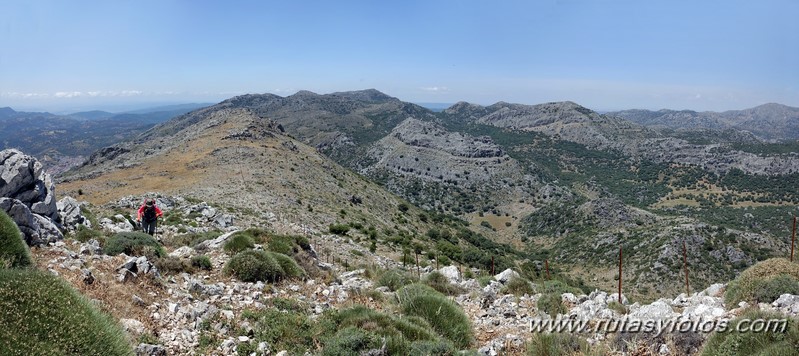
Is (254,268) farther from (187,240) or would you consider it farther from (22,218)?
(187,240)

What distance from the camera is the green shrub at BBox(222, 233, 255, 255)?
43.8 feet

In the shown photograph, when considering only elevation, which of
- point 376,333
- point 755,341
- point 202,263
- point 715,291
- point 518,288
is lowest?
point 518,288

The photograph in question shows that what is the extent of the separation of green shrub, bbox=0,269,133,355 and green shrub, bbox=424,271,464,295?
8.14 m

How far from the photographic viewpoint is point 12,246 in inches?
260

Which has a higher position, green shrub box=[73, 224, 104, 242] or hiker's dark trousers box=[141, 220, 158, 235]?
green shrub box=[73, 224, 104, 242]

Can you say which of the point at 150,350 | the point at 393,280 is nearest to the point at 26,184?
the point at 150,350

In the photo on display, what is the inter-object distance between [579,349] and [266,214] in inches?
1129

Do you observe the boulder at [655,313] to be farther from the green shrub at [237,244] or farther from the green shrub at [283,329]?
the green shrub at [237,244]

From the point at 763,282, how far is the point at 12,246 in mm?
14691

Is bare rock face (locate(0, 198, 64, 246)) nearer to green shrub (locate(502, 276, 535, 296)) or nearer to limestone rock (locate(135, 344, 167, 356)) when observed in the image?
limestone rock (locate(135, 344, 167, 356))

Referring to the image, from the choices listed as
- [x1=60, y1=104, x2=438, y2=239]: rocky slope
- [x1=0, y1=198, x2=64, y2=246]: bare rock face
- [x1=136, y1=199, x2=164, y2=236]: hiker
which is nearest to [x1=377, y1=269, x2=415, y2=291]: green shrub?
[x1=0, y1=198, x2=64, y2=246]: bare rock face

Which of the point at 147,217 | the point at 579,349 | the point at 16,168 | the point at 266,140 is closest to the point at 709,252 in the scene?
the point at 579,349

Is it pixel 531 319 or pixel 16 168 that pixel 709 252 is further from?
pixel 16 168

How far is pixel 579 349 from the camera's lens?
618cm
